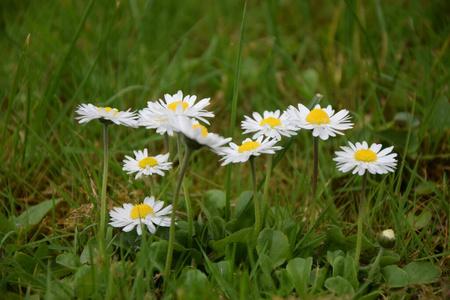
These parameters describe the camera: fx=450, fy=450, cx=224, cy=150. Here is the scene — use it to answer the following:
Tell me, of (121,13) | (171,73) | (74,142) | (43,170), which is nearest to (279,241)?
(74,142)

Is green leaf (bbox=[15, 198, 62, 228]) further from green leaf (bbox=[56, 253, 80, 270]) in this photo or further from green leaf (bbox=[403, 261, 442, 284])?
green leaf (bbox=[403, 261, 442, 284])

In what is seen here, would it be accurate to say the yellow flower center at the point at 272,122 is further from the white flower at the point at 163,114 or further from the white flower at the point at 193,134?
the white flower at the point at 193,134

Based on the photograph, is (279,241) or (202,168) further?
(202,168)

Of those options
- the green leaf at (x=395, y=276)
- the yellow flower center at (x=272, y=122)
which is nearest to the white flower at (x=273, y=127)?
the yellow flower center at (x=272, y=122)

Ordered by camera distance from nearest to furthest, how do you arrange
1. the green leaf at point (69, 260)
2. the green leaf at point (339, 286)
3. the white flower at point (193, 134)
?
1. the white flower at point (193, 134)
2. the green leaf at point (339, 286)
3. the green leaf at point (69, 260)

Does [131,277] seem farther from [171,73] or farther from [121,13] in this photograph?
[121,13]

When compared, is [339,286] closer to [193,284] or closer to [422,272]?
[422,272]

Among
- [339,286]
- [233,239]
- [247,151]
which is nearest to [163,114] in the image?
[247,151]

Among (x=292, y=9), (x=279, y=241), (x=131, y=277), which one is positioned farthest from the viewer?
(x=292, y=9)
